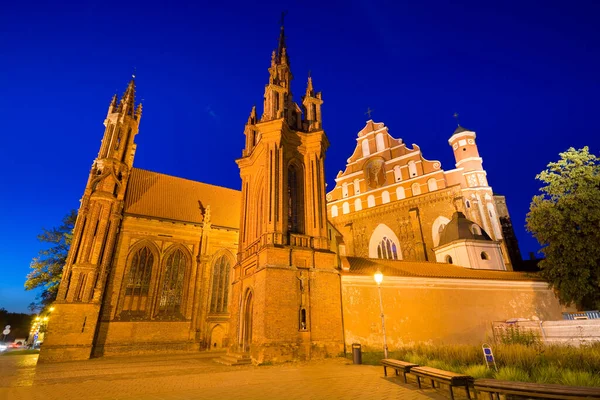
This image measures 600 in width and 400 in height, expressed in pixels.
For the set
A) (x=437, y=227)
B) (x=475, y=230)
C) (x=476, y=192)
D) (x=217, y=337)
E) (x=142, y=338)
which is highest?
(x=476, y=192)

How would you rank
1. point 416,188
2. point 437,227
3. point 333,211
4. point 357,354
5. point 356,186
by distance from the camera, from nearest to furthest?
point 357,354 < point 437,227 < point 416,188 < point 356,186 < point 333,211

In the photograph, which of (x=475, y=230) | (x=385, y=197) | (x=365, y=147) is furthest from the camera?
(x=365, y=147)

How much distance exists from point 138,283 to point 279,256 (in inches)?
581

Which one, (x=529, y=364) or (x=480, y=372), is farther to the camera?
(x=529, y=364)

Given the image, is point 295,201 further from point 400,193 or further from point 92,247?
point 400,193

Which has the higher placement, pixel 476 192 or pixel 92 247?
pixel 476 192

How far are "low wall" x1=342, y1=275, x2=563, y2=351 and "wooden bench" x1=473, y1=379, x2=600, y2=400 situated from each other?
11109 mm

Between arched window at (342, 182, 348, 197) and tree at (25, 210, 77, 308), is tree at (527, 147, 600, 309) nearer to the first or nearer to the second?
arched window at (342, 182, 348, 197)

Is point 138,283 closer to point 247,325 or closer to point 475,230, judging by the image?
point 247,325

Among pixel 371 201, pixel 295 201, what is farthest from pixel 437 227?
pixel 295 201

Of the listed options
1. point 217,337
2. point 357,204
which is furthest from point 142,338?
point 357,204

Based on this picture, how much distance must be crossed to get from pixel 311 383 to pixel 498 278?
1745cm

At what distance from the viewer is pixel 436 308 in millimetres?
18859

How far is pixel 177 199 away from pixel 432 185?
25.0 metres
